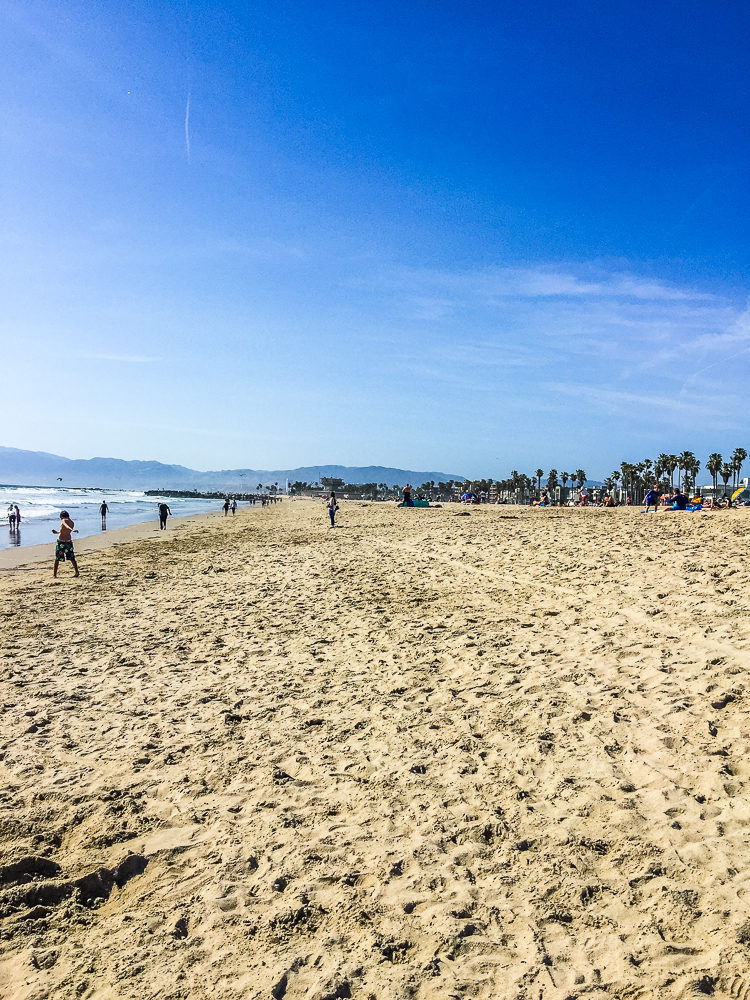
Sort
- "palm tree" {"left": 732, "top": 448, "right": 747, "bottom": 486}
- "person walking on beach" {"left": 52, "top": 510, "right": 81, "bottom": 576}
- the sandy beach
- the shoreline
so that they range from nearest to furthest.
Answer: the sandy beach → "person walking on beach" {"left": 52, "top": 510, "right": 81, "bottom": 576} → the shoreline → "palm tree" {"left": 732, "top": 448, "right": 747, "bottom": 486}

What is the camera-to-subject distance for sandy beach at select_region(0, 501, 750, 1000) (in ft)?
9.86

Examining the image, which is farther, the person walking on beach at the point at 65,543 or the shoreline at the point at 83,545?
the shoreline at the point at 83,545

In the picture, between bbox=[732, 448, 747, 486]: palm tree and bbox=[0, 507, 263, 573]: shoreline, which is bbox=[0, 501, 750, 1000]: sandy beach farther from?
bbox=[732, 448, 747, 486]: palm tree

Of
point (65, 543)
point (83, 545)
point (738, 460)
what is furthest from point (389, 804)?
point (738, 460)

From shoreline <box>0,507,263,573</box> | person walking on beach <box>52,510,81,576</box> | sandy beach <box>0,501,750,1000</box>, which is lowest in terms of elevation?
shoreline <box>0,507,263,573</box>

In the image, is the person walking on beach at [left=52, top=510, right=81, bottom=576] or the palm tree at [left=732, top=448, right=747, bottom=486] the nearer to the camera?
the person walking on beach at [left=52, top=510, right=81, bottom=576]

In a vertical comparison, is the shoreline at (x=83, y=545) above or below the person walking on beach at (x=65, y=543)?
below

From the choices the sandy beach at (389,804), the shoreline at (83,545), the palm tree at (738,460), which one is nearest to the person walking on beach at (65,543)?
the shoreline at (83,545)

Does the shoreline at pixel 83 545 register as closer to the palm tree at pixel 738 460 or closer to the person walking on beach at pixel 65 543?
the person walking on beach at pixel 65 543

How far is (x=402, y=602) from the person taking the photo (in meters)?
10.3

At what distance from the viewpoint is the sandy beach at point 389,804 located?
3006mm

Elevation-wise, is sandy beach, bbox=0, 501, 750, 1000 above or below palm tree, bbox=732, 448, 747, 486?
below

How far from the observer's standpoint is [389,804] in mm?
4352

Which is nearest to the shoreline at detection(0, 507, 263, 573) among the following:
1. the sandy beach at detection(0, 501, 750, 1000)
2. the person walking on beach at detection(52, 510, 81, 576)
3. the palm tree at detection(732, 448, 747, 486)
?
the person walking on beach at detection(52, 510, 81, 576)
